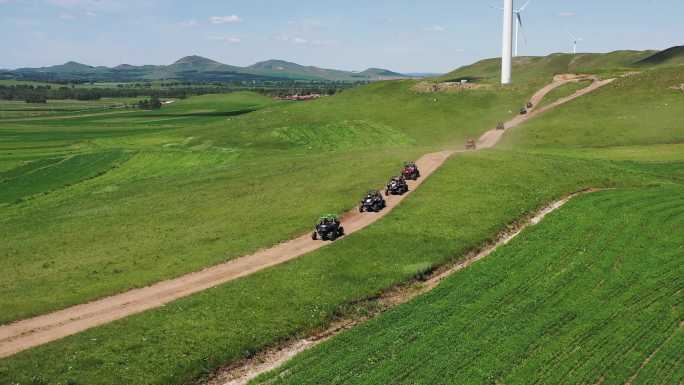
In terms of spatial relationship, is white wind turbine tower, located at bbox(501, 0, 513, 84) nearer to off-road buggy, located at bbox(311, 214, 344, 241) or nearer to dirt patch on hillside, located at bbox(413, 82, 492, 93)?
dirt patch on hillside, located at bbox(413, 82, 492, 93)

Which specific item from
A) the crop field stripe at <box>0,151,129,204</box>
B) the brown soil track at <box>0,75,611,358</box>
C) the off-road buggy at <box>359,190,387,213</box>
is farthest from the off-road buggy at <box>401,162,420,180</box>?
the crop field stripe at <box>0,151,129,204</box>

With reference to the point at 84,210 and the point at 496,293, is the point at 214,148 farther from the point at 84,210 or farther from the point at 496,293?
the point at 496,293

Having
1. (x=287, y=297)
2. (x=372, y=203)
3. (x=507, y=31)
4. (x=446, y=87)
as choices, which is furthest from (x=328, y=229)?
(x=446, y=87)

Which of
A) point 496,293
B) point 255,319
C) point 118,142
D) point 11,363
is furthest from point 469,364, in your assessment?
point 118,142

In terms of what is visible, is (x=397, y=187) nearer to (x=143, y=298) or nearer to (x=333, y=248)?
(x=333, y=248)

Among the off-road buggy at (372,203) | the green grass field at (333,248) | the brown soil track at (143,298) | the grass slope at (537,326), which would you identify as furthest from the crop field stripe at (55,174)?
the grass slope at (537,326)
